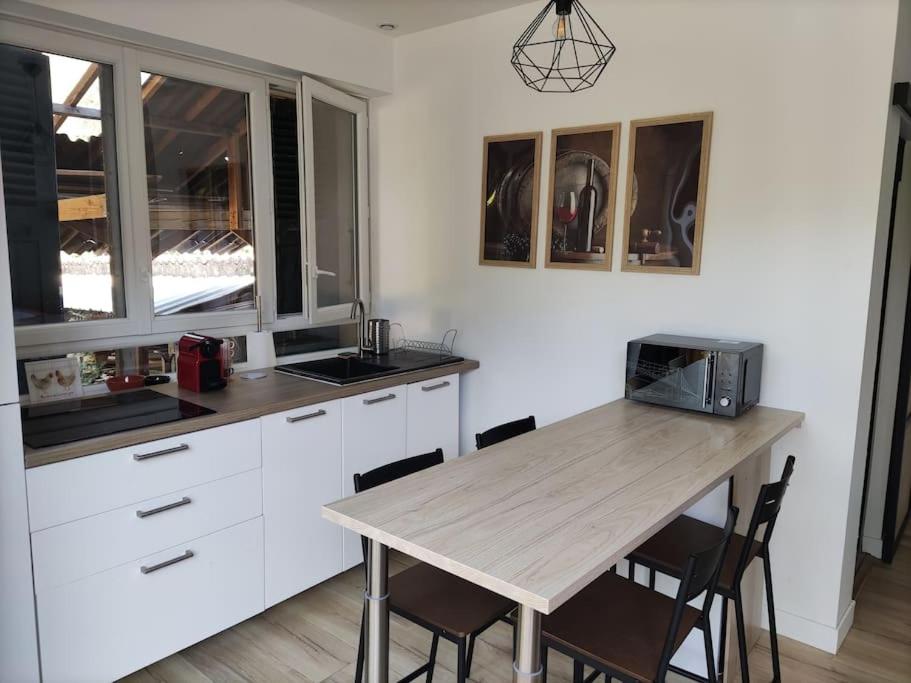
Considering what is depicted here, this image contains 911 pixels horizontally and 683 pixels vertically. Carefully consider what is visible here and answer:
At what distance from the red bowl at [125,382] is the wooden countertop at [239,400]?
0.25 feet

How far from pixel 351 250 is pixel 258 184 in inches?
26.4

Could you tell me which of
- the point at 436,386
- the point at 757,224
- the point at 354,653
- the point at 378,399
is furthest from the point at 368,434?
the point at 757,224

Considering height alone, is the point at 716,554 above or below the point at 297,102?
below

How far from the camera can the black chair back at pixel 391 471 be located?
187cm

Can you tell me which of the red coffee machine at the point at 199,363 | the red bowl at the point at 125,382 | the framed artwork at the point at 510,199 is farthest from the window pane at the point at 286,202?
the framed artwork at the point at 510,199

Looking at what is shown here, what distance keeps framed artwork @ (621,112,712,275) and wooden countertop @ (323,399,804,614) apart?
0.72 meters

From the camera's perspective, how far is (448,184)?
136 inches

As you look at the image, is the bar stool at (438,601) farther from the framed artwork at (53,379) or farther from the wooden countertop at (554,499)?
the framed artwork at (53,379)

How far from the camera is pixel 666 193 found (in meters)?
2.73

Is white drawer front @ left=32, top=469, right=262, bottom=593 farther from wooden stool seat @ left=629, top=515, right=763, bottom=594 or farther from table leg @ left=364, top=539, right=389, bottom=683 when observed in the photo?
wooden stool seat @ left=629, top=515, right=763, bottom=594

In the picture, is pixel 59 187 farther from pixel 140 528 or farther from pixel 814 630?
pixel 814 630

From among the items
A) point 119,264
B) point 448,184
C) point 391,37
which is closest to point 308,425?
point 119,264

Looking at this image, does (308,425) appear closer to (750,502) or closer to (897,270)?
(750,502)

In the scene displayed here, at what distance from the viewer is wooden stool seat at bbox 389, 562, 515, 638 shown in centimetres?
177
